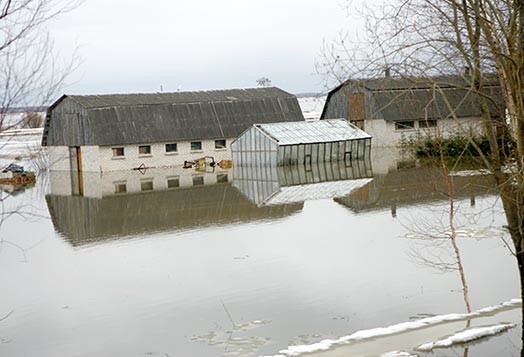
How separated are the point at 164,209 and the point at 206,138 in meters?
19.2

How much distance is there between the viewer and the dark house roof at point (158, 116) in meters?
43.0

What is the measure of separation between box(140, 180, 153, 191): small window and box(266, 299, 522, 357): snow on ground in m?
22.5

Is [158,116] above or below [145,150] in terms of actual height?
above

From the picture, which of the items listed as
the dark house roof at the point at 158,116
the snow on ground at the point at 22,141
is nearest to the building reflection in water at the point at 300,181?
the dark house roof at the point at 158,116

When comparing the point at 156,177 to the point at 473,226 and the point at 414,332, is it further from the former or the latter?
the point at 414,332

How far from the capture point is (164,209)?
26031 millimetres

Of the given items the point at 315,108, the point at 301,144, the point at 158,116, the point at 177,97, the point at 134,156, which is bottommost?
the point at 134,156

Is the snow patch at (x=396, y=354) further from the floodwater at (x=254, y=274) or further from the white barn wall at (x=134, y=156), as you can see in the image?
the white barn wall at (x=134, y=156)

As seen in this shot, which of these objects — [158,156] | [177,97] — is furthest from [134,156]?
[177,97]

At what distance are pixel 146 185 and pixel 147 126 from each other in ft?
32.9

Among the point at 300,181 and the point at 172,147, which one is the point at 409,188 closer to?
the point at 300,181

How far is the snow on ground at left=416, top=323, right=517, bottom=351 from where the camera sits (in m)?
10.4

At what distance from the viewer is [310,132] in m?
40.3

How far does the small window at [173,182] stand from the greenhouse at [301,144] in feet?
17.2
